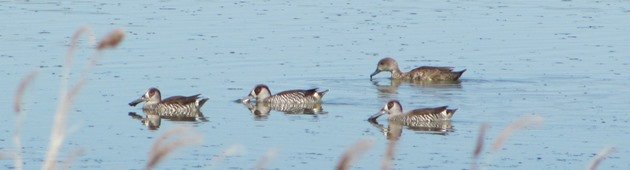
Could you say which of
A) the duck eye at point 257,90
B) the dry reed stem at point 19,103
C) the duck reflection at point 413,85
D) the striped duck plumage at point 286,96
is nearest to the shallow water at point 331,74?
the duck reflection at point 413,85

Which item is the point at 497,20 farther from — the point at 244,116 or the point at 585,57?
the point at 244,116

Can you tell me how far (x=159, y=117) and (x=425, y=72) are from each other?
166 inches

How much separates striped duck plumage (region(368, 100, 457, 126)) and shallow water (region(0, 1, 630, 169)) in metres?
0.16

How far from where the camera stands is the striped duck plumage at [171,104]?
1489cm

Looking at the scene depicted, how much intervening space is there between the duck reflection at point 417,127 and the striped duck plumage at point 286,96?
122cm

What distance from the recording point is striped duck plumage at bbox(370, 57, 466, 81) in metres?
18.0

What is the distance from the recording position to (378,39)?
22141 millimetres

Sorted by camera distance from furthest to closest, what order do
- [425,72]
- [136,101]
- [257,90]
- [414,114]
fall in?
[425,72]
[257,90]
[136,101]
[414,114]

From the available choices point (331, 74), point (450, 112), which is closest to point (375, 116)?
point (450, 112)

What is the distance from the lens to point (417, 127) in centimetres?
1427

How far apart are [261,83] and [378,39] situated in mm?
5101

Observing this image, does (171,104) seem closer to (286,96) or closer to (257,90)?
(257,90)

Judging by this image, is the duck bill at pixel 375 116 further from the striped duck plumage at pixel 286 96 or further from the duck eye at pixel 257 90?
the duck eye at pixel 257 90

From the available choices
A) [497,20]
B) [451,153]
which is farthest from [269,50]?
[451,153]
